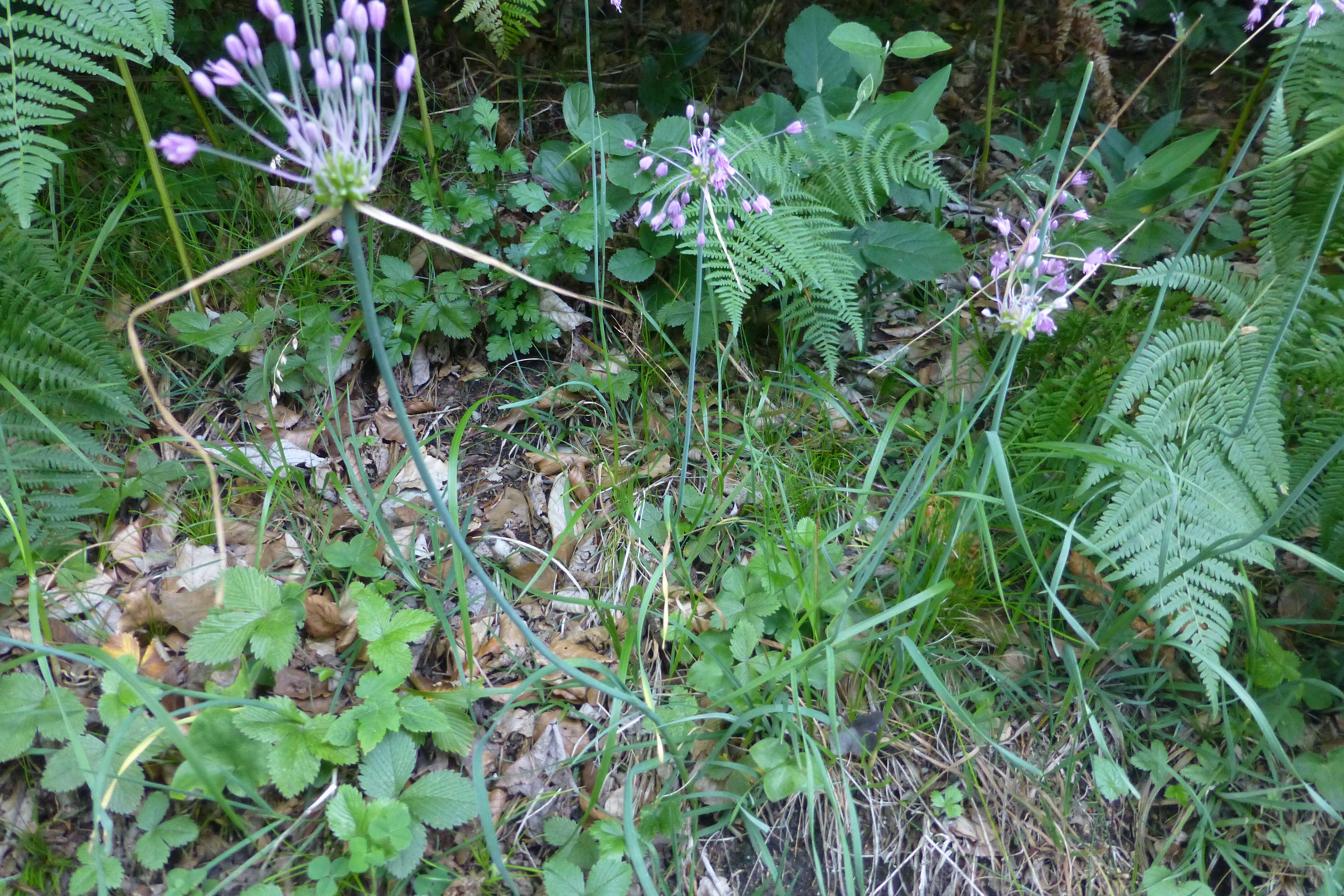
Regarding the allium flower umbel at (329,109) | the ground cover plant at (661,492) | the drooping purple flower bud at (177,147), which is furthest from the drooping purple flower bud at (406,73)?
the ground cover plant at (661,492)

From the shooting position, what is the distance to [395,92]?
2.77 metres

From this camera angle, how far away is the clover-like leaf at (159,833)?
162 centimetres

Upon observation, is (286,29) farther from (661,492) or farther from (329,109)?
(661,492)

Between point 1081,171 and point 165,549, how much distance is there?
3145mm

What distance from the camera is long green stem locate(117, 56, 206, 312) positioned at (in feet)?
6.56

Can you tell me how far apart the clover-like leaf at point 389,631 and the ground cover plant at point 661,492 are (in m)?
0.01

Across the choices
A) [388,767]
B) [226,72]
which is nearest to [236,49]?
[226,72]

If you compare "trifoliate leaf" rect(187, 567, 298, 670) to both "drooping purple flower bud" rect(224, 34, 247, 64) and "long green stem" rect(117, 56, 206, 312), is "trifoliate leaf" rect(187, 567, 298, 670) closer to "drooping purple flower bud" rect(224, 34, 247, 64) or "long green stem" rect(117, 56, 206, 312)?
"long green stem" rect(117, 56, 206, 312)

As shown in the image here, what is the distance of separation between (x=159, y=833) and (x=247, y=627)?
0.42m

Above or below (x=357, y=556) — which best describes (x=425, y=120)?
above

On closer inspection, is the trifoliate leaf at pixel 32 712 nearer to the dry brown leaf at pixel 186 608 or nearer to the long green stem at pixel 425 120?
the dry brown leaf at pixel 186 608

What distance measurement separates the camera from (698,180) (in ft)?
5.40

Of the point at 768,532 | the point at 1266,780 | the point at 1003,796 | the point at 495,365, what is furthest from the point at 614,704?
the point at 1266,780

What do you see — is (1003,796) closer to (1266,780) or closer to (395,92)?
(1266,780)
